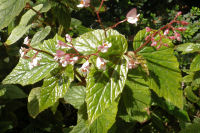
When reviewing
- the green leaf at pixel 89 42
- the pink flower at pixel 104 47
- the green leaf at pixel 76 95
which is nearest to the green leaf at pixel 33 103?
the green leaf at pixel 76 95

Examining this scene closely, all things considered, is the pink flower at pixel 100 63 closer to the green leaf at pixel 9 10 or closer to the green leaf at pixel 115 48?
the green leaf at pixel 115 48

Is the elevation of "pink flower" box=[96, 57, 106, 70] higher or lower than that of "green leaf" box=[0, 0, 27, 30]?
lower

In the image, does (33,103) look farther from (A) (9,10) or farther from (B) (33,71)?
(A) (9,10)

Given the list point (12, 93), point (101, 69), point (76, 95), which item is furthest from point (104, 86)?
point (12, 93)

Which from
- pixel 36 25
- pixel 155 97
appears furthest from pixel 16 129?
pixel 155 97

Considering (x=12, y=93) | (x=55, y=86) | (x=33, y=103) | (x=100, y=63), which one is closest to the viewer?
Result: (x=100, y=63)

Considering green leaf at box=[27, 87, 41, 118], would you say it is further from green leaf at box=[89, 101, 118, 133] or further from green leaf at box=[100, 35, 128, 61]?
green leaf at box=[100, 35, 128, 61]

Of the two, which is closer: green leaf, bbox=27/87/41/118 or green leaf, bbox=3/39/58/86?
green leaf, bbox=3/39/58/86

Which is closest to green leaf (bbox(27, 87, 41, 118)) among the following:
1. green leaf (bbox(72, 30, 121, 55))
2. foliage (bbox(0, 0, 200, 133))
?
foliage (bbox(0, 0, 200, 133))
